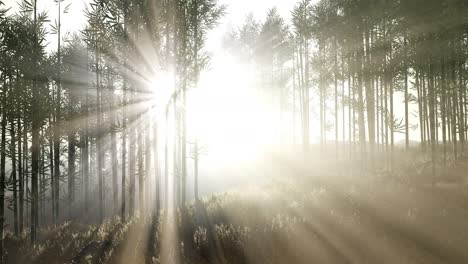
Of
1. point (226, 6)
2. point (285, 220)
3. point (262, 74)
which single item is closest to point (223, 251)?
point (285, 220)

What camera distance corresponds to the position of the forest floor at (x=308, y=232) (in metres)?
6.66

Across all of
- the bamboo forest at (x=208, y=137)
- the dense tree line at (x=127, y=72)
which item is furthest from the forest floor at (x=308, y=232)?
the dense tree line at (x=127, y=72)

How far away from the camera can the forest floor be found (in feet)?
21.8

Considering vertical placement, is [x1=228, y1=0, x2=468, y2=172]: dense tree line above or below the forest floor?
above

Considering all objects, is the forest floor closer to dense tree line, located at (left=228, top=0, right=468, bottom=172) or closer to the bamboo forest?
the bamboo forest

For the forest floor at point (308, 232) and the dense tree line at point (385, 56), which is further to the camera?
the dense tree line at point (385, 56)

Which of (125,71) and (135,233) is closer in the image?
(135,233)

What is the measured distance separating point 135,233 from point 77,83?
14823 millimetres

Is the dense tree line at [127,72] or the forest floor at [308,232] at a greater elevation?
the dense tree line at [127,72]

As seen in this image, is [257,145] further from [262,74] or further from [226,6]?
[226,6]

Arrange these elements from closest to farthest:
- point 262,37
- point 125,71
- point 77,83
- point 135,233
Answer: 1. point 135,233
2. point 125,71
3. point 77,83
4. point 262,37

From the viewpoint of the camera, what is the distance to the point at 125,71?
12.2m

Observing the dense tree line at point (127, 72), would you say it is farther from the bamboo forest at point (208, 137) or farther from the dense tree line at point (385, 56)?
the dense tree line at point (385, 56)

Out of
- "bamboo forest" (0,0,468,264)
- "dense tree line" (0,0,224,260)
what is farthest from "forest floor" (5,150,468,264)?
"dense tree line" (0,0,224,260)
